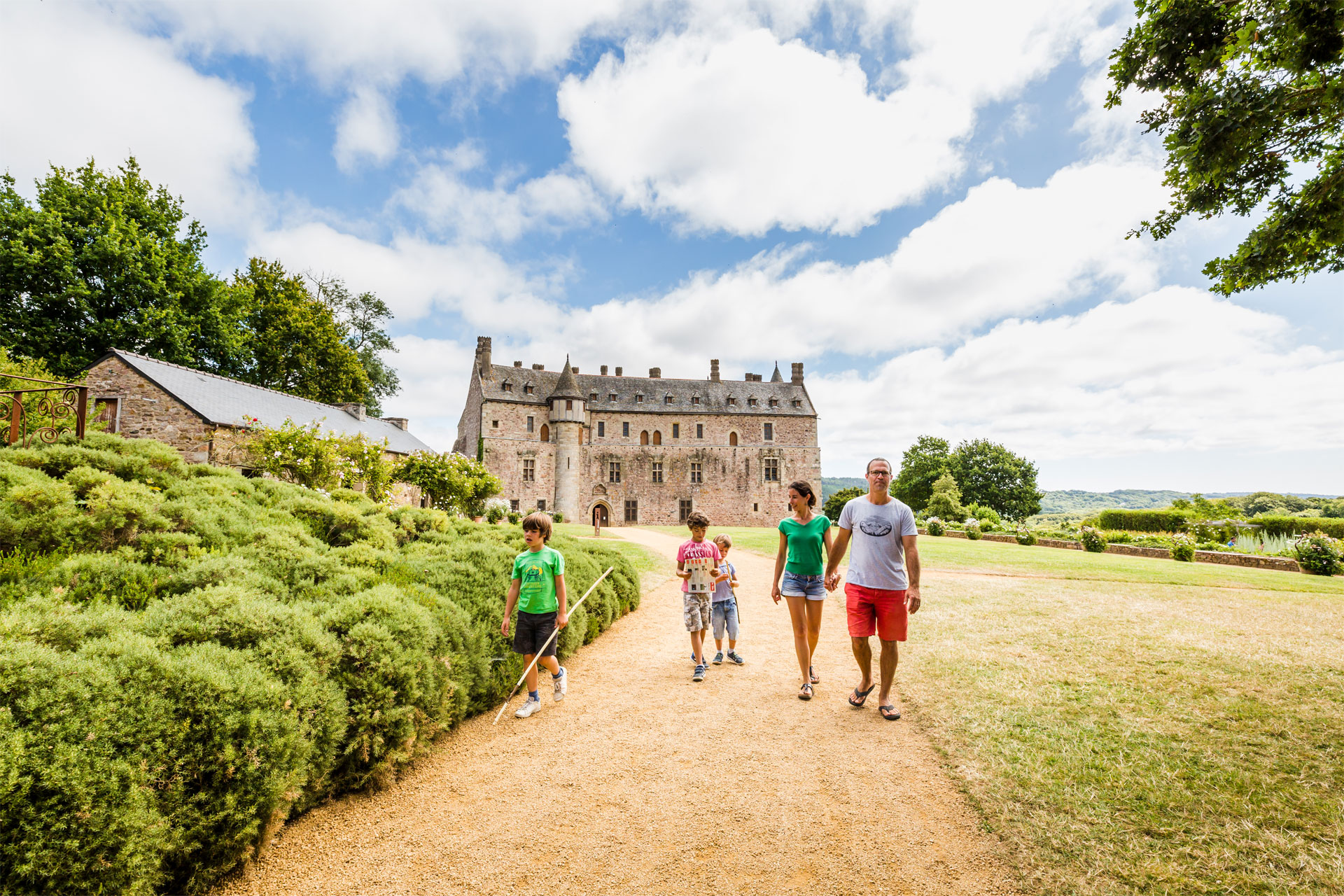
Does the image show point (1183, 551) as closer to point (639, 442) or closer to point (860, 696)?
point (860, 696)

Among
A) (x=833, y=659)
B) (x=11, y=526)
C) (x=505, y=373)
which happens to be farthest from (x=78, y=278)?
(x=833, y=659)

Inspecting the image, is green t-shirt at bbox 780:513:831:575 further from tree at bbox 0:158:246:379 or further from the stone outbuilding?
tree at bbox 0:158:246:379

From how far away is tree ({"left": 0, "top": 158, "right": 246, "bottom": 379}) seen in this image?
66.3 ft

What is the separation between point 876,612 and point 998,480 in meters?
53.7

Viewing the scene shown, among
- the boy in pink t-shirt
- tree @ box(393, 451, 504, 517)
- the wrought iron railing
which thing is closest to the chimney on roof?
tree @ box(393, 451, 504, 517)

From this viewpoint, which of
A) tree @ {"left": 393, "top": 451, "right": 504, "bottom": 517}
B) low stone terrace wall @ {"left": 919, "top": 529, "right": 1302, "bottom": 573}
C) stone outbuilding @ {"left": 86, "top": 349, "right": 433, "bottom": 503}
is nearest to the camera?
low stone terrace wall @ {"left": 919, "top": 529, "right": 1302, "bottom": 573}

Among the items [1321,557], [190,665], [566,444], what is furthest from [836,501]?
[190,665]

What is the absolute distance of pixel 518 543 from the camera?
875 centimetres

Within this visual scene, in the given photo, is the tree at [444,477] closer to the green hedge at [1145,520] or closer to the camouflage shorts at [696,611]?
the camouflage shorts at [696,611]

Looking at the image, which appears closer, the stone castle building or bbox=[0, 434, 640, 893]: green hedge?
bbox=[0, 434, 640, 893]: green hedge

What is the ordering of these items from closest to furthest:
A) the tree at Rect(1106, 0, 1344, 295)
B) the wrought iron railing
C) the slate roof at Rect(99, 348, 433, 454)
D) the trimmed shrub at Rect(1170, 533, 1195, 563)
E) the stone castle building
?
the tree at Rect(1106, 0, 1344, 295) → the wrought iron railing → the slate roof at Rect(99, 348, 433, 454) → the trimmed shrub at Rect(1170, 533, 1195, 563) → the stone castle building

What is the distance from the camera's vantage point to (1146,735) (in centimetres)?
437

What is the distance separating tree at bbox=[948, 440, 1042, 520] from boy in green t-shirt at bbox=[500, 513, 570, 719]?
169 feet

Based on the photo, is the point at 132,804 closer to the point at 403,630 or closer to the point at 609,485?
the point at 403,630
